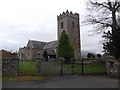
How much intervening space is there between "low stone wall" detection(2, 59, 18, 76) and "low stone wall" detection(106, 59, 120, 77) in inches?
380

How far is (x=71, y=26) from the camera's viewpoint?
56.5 metres

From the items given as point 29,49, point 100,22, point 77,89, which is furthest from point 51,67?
point 29,49

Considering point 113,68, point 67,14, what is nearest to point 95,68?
point 113,68

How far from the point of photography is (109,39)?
17094 millimetres

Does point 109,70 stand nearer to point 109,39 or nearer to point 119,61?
point 119,61

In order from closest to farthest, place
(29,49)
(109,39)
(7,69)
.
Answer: (7,69) < (109,39) < (29,49)

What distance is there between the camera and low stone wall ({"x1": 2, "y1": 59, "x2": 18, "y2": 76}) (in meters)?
14.3

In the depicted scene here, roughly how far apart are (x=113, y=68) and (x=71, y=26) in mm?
41106

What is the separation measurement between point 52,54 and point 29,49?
15944 millimetres

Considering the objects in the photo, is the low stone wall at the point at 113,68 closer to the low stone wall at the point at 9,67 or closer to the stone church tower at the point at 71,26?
the low stone wall at the point at 9,67

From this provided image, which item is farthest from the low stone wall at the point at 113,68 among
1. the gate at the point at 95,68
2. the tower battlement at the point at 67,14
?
the tower battlement at the point at 67,14

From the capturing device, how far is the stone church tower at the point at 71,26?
5525cm

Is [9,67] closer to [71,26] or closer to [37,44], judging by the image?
[71,26]

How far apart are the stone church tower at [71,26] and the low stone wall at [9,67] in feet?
132
